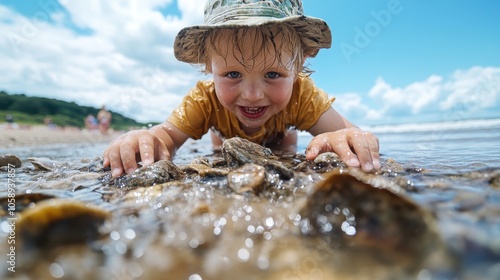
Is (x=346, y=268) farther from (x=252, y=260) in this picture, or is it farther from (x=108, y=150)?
(x=108, y=150)

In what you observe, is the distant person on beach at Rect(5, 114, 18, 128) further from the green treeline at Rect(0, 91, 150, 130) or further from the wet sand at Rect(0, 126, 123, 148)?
the green treeline at Rect(0, 91, 150, 130)

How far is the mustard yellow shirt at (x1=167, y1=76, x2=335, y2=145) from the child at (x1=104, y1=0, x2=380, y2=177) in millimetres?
14

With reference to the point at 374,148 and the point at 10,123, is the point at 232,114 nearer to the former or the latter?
the point at 374,148

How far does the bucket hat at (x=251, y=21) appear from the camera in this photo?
291 centimetres

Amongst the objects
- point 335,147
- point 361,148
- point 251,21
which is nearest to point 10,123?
point 251,21

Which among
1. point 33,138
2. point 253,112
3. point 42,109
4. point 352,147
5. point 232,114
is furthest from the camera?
point 42,109

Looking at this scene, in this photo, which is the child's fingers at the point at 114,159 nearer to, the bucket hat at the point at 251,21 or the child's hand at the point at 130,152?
the child's hand at the point at 130,152

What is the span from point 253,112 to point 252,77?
536mm

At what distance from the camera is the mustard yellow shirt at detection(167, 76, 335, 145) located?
4188 millimetres

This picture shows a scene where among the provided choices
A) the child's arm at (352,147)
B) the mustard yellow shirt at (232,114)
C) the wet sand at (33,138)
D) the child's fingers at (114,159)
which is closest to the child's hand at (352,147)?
the child's arm at (352,147)

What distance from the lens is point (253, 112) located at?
11.3 feet

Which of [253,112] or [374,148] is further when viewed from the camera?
[253,112]

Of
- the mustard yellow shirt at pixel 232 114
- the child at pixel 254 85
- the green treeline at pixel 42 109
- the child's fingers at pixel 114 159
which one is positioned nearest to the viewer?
the child's fingers at pixel 114 159

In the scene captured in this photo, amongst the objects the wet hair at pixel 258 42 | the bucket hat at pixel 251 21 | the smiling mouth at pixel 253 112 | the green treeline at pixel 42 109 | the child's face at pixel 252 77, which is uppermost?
the green treeline at pixel 42 109
